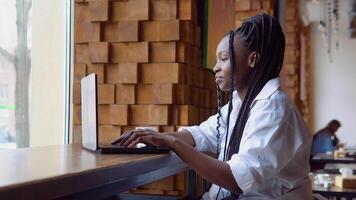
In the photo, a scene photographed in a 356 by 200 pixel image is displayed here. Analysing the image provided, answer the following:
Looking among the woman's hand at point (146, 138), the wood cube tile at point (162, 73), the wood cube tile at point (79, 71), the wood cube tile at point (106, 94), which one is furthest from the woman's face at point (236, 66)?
the wood cube tile at point (79, 71)

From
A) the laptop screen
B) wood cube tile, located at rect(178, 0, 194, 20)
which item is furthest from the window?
the laptop screen

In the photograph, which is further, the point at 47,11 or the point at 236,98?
the point at 47,11

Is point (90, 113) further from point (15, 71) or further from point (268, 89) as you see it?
point (15, 71)

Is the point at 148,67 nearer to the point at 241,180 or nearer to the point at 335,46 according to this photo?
the point at 241,180

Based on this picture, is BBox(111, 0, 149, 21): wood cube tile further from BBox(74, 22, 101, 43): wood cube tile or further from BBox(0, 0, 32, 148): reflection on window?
BBox(0, 0, 32, 148): reflection on window

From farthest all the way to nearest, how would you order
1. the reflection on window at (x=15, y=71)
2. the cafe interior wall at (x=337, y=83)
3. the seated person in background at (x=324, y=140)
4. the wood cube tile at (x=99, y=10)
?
the cafe interior wall at (x=337, y=83)
the seated person in background at (x=324, y=140)
the wood cube tile at (x=99, y=10)
the reflection on window at (x=15, y=71)

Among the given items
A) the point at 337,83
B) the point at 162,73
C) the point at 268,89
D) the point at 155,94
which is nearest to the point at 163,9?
the point at 162,73

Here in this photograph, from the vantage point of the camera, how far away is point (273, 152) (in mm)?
1547

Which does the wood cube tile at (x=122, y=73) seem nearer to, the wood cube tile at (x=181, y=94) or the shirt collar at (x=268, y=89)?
the wood cube tile at (x=181, y=94)

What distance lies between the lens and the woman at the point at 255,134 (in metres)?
1.54

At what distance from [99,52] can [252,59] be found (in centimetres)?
106

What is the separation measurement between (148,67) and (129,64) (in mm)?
100

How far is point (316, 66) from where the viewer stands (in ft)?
32.7

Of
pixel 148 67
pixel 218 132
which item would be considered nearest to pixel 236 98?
pixel 218 132
